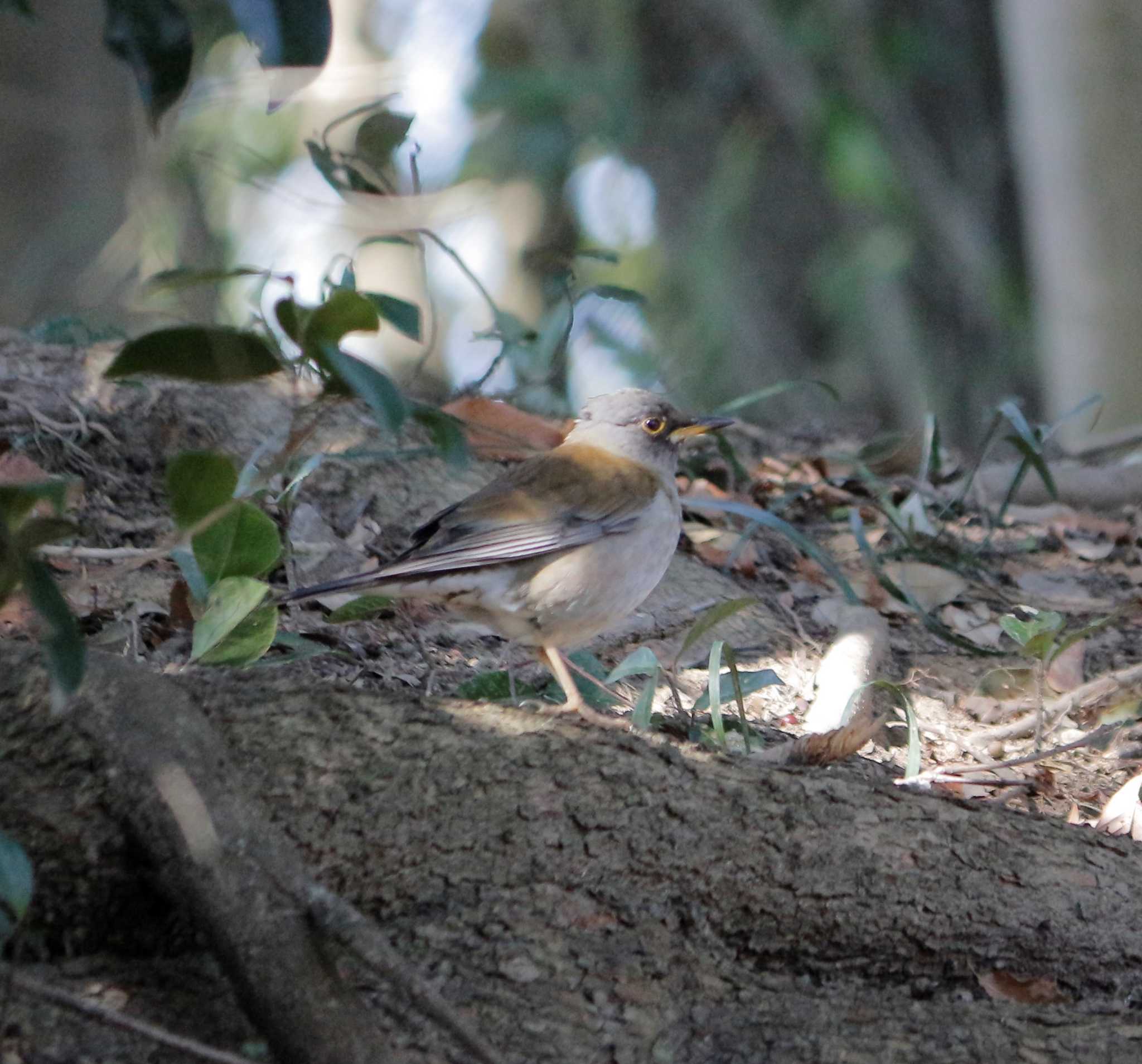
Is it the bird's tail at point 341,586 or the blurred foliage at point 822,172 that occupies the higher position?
the bird's tail at point 341,586

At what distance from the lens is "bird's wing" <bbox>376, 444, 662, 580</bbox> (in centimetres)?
368

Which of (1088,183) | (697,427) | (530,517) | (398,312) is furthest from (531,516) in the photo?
(1088,183)

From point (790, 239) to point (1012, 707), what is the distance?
12.3 meters

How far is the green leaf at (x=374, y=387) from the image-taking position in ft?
6.41

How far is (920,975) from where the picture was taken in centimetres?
268

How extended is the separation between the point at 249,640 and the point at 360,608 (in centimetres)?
52

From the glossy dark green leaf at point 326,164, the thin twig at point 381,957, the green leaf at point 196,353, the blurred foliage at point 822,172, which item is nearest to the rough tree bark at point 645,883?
the thin twig at point 381,957

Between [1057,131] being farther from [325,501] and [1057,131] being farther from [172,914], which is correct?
[172,914]

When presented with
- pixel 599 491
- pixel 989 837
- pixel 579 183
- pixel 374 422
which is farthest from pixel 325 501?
pixel 579 183

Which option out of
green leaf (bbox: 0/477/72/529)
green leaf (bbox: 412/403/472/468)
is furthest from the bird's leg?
green leaf (bbox: 0/477/72/529)

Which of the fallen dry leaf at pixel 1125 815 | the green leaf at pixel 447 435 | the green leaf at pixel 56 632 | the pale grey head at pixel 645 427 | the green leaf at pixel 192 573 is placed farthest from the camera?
the pale grey head at pixel 645 427

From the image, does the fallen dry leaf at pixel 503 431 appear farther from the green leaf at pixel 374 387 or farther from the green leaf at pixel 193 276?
the green leaf at pixel 374 387

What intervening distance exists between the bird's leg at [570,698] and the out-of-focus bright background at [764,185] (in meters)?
2.62

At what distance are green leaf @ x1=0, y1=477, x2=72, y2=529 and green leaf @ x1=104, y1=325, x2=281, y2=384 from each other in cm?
22
